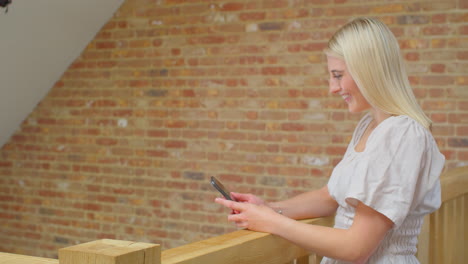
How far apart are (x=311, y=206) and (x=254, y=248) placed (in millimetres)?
450

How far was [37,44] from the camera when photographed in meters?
4.55

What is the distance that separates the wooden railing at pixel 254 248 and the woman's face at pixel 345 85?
1.00ft

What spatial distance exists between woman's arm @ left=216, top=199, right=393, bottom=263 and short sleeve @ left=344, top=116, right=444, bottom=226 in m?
0.03

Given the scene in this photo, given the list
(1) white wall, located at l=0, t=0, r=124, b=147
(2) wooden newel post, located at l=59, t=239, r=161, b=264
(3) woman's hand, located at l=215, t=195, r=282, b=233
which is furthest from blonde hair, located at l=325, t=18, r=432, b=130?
(1) white wall, located at l=0, t=0, r=124, b=147

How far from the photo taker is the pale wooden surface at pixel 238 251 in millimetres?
1073

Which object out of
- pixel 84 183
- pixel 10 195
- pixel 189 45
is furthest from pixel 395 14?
pixel 10 195

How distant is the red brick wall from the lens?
3.72 metres

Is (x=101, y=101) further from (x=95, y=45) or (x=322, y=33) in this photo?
(x=322, y=33)

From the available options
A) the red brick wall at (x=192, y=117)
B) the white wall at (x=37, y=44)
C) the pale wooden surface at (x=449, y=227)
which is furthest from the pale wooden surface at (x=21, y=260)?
the white wall at (x=37, y=44)

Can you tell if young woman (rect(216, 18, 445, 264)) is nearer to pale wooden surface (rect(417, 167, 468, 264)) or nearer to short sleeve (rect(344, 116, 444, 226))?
short sleeve (rect(344, 116, 444, 226))

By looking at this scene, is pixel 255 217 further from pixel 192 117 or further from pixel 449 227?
pixel 192 117

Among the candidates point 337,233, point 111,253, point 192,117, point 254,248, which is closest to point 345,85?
point 337,233

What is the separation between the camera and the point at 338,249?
138 centimetres

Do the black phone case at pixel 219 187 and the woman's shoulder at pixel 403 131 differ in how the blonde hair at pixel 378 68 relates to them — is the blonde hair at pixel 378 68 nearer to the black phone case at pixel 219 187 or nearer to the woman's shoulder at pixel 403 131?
the woman's shoulder at pixel 403 131
